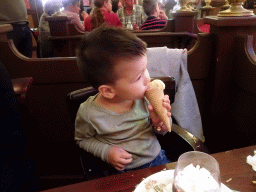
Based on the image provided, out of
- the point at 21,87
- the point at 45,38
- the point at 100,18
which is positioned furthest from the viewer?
the point at 45,38

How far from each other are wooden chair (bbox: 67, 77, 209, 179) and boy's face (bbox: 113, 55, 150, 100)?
242 mm

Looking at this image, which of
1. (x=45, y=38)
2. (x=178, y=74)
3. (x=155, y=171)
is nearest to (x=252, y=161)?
(x=155, y=171)

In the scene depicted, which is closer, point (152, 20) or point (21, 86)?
point (21, 86)

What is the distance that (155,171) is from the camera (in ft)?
2.61

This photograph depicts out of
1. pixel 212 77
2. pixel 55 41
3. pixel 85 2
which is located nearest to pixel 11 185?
pixel 212 77

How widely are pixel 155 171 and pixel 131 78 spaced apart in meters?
0.40

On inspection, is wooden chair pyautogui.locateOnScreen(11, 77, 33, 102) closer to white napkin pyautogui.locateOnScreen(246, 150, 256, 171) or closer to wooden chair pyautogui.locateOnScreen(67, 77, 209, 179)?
wooden chair pyautogui.locateOnScreen(67, 77, 209, 179)

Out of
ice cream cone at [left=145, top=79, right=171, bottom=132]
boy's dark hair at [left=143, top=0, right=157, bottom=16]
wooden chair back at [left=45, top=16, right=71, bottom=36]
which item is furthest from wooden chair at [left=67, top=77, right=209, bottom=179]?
boy's dark hair at [left=143, top=0, right=157, bottom=16]

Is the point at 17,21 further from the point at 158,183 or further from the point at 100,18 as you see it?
the point at 158,183

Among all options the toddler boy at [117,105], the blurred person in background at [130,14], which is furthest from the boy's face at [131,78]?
the blurred person in background at [130,14]

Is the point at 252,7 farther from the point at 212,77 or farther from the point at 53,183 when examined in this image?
the point at 53,183

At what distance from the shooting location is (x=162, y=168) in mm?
807

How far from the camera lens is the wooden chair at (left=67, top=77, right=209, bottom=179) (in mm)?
1121

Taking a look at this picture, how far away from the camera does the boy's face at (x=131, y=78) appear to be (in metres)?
1.00
